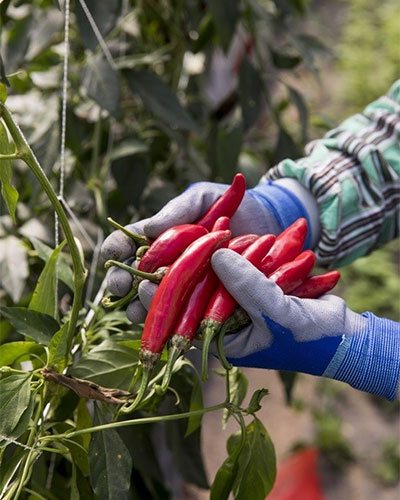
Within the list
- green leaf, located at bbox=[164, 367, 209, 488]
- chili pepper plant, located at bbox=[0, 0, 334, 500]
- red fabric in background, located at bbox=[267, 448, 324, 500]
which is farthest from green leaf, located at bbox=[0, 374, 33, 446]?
red fabric in background, located at bbox=[267, 448, 324, 500]

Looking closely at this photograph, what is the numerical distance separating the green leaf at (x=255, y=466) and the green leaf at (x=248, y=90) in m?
0.74

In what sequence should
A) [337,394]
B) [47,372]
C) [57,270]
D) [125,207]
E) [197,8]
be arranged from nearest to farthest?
[47,372] < [57,270] < [125,207] < [197,8] < [337,394]

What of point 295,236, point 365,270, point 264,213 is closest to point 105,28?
point 264,213

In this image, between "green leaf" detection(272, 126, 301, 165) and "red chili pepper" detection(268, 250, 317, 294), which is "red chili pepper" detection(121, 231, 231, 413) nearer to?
"red chili pepper" detection(268, 250, 317, 294)

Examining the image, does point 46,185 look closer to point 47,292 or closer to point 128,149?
point 47,292

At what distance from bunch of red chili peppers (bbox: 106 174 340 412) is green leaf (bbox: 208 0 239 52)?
50 cm

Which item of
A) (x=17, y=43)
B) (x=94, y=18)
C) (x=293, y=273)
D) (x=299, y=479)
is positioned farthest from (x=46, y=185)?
(x=299, y=479)

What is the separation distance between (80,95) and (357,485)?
1462 millimetres

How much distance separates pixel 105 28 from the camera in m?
1.08

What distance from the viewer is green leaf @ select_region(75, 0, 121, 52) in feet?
3.46

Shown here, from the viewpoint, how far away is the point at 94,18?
107cm

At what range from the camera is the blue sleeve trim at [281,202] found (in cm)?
96

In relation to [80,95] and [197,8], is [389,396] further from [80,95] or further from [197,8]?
[197,8]

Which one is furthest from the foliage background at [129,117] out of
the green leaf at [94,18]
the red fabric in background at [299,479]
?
the red fabric in background at [299,479]
